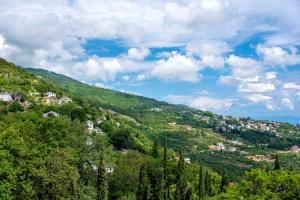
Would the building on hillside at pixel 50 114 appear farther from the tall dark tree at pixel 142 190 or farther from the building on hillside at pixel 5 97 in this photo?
the tall dark tree at pixel 142 190

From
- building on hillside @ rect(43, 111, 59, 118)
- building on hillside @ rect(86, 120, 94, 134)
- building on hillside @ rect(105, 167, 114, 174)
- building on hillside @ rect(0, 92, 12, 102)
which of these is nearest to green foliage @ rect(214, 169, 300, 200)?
building on hillside @ rect(105, 167, 114, 174)

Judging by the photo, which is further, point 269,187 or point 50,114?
point 50,114

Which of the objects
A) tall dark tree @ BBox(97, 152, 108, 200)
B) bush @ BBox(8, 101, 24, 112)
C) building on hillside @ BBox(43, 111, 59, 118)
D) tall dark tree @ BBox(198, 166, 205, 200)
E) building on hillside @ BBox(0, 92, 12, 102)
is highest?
building on hillside @ BBox(0, 92, 12, 102)

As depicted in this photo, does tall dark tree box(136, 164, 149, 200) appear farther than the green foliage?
Yes

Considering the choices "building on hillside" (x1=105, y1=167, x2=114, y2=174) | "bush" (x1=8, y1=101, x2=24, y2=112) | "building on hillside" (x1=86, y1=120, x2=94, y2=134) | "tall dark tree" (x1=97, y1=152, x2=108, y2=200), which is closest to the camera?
"tall dark tree" (x1=97, y1=152, x2=108, y2=200)

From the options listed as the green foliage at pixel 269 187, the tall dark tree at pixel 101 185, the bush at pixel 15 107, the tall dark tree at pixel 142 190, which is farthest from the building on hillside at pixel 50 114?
the green foliage at pixel 269 187

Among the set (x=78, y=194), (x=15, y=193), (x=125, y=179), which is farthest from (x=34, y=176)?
(x=125, y=179)

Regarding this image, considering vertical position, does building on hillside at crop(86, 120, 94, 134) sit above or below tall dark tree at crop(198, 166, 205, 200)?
above

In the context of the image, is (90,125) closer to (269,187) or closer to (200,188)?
(200,188)

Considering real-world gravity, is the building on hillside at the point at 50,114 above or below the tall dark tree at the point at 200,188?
above

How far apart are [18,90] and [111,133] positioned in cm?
4693

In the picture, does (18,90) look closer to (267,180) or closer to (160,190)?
(160,190)

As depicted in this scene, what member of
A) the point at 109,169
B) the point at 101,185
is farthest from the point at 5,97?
the point at 101,185

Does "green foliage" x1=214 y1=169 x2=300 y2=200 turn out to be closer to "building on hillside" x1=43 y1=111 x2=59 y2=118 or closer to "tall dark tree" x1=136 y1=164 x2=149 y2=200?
"tall dark tree" x1=136 y1=164 x2=149 y2=200
